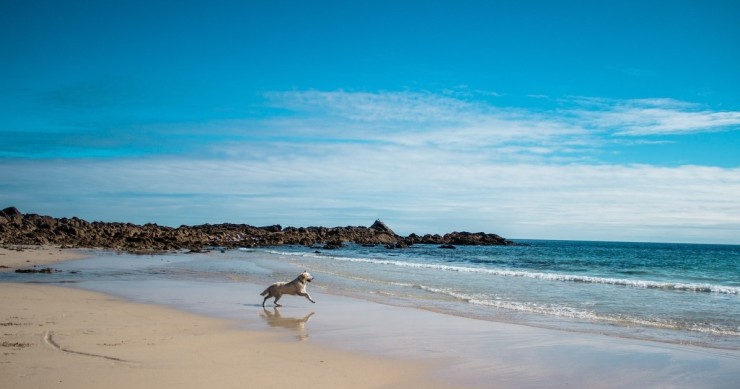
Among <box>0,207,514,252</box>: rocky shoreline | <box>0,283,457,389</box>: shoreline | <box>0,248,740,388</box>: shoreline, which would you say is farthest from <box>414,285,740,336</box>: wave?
<box>0,207,514,252</box>: rocky shoreline

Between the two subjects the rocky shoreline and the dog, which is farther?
the rocky shoreline

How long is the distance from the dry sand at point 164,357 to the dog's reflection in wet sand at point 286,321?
812 millimetres

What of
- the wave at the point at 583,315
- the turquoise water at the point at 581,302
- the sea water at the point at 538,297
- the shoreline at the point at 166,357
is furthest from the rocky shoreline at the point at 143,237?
the shoreline at the point at 166,357

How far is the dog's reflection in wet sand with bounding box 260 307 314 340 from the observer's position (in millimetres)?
10134

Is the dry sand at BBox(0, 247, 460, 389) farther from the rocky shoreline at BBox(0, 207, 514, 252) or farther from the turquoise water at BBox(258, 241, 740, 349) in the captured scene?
the rocky shoreline at BBox(0, 207, 514, 252)

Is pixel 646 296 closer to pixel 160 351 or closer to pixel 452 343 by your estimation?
pixel 452 343

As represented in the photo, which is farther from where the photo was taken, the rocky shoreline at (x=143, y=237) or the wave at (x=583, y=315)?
the rocky shoreline at (x=143, y=237)

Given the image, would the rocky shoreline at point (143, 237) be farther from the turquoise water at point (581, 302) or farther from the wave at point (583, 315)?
the wave at point (583, 315)

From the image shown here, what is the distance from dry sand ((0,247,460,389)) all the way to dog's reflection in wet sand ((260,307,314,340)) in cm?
81

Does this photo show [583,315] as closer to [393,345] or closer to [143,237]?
[393,345]

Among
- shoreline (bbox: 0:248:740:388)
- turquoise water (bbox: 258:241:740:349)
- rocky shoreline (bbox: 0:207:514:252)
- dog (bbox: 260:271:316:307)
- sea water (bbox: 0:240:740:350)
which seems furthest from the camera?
rocky shoreline (bbox: 0:207:514:252)

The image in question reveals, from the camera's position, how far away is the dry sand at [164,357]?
243 inches

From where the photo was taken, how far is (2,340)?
7.67 meters

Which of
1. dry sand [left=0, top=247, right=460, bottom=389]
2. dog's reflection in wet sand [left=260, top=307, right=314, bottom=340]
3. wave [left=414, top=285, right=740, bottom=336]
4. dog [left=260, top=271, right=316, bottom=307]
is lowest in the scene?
dog's reflection in wet sand [left=260, top=307, right=314, bottom=340]
